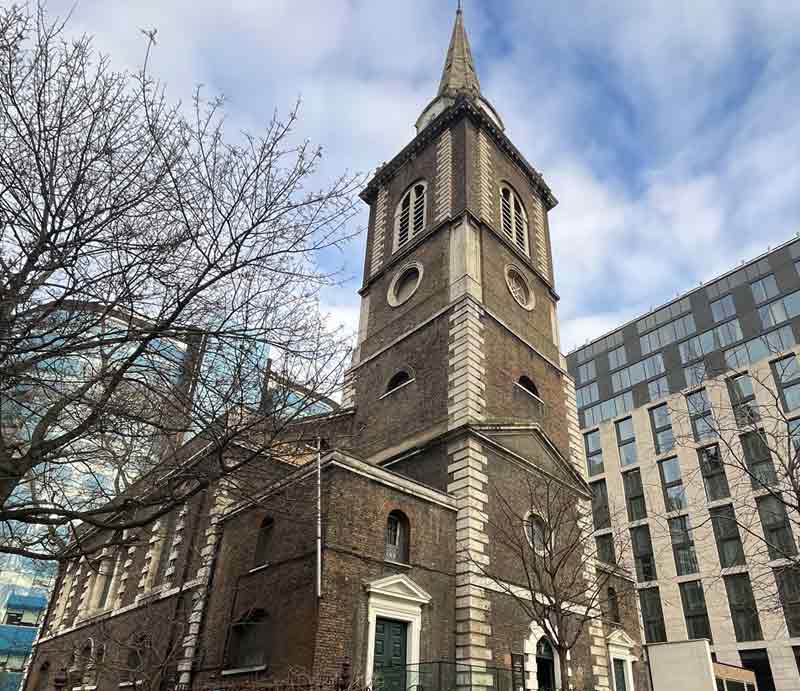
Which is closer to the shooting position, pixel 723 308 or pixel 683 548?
pixel 683 548

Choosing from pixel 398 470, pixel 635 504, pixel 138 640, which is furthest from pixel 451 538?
pixel 635 504

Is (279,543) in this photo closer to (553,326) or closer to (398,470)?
(398,470)

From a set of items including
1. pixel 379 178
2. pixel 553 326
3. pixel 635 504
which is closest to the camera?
pixel 553 326

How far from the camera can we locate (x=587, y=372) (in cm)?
5903

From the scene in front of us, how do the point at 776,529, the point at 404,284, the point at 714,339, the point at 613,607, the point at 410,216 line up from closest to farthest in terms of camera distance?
the point at 613,607 < the point at 404,284 < the point at 410,216 < the point at 776,529 < the point at 714,339

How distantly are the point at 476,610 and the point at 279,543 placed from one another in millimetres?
5261

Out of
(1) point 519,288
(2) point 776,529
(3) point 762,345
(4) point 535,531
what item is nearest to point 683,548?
(2) point 776,529

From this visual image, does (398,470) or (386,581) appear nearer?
(386,581)

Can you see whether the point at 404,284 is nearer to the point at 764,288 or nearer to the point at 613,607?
the point at 613,607

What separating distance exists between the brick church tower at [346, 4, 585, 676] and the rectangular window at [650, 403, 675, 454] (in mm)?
26298

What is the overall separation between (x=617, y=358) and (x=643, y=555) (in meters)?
18.5

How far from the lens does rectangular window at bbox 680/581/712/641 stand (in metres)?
40.9

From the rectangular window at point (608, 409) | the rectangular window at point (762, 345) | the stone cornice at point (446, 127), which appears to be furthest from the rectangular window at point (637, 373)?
the stone cornice at point (446, 127)

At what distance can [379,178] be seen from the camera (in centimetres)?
3011
